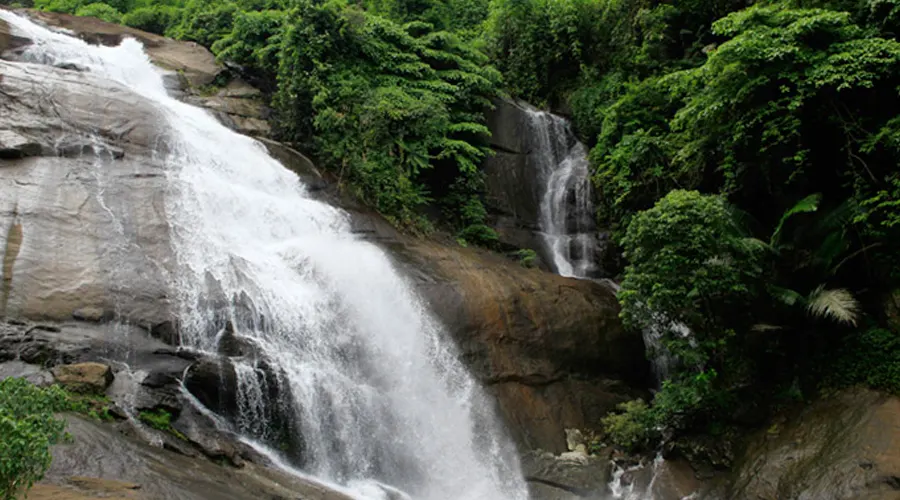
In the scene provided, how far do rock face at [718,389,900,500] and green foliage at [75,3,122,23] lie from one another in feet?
92.7

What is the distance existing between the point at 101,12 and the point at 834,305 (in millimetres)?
28987

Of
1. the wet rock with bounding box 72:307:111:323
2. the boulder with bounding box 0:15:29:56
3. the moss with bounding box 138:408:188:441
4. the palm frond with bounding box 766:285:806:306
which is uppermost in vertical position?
the boulder with bounding box 0:15:29:56

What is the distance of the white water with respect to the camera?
34.6 feet

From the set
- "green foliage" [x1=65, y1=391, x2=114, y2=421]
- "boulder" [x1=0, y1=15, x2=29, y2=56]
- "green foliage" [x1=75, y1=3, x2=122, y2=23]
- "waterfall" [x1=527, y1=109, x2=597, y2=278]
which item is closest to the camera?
"green foliage" [x1=65, y1=391, x2=114, y2=421]

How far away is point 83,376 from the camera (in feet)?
28.7

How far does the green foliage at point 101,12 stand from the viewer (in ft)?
86.4

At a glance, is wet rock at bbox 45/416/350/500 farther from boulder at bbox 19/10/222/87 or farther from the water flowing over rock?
boulder at bbox 19/10/222/87

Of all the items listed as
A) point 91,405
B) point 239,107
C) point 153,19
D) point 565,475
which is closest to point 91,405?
point 91,405

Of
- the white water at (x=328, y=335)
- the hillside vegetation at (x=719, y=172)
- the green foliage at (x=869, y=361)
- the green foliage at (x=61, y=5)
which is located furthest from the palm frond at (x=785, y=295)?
the green foliage at (x=61, y=5)

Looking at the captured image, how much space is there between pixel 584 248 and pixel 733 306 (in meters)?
7.18

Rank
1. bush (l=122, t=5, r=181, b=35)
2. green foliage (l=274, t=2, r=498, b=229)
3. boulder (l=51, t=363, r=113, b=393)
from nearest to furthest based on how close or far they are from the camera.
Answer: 1. boulder (l=51, t=363, r=113, b=393)
2. green foliage (l=274, t=2, r=498, b=229)
3. bush (l=122, t=5, r=181, b=35)

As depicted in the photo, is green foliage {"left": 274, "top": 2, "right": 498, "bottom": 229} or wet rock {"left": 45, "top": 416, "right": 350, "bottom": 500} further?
green foliage {"left": 274, "top": 2, "right": 498, "bottom": 229}

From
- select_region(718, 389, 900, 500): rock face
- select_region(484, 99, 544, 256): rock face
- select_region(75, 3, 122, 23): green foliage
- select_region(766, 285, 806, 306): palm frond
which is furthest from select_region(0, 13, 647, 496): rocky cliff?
select_region(75, 3, 122, 23): green foliage

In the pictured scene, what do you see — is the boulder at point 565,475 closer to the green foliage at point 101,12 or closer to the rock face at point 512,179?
the rock face at point 512,179
